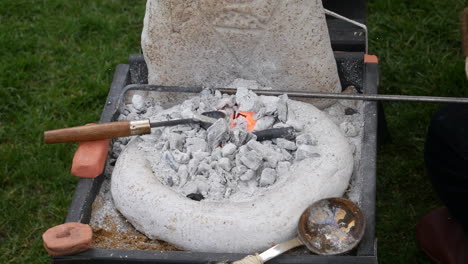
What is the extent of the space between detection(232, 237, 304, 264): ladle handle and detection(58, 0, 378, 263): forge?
1.2 inches

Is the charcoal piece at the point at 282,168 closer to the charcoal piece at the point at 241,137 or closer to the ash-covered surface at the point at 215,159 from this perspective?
the ash-covered surface at the point at 215,159

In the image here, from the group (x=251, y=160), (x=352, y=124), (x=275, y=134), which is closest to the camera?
(x=251, y=160)

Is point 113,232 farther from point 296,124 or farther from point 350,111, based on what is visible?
point 350,111

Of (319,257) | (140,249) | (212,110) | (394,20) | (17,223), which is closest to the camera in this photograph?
(319,257)

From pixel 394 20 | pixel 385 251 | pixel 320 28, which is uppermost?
pixel 320 28

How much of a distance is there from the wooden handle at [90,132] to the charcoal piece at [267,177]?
1.60 ft

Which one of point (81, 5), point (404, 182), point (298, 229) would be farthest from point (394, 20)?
point (298, 229)

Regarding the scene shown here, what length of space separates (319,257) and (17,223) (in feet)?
Result: 5.21

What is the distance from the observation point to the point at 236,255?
2.04m

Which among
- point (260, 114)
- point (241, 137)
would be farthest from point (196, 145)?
point (260, 114)

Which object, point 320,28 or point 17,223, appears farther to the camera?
point 17,223

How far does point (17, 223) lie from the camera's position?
304 centimetres

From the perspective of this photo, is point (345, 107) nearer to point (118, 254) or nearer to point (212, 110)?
point (212, 110)

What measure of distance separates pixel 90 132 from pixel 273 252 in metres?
0.78
